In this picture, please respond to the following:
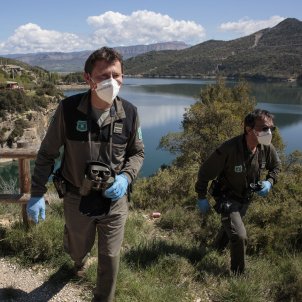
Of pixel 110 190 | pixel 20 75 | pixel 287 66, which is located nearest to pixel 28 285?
pixel 110 190

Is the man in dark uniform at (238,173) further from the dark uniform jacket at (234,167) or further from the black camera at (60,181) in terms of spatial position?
the black camera at (60,181)

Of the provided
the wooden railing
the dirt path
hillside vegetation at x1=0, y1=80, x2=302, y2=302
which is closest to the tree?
hillside vegetation at x1=0, y1=80, x2=302, y2=302

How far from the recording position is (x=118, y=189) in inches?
101

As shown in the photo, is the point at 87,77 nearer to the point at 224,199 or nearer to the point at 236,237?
the point at 224,199

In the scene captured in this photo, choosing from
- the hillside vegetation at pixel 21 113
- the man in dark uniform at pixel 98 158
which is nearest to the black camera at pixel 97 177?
the man in dark uniform at pixel 98 158

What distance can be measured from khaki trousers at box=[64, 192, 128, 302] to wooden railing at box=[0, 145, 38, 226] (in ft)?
3.52

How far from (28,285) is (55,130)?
1.45m

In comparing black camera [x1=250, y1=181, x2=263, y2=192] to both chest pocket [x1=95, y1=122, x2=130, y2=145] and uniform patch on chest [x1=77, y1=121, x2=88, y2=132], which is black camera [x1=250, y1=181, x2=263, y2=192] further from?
uniform patch on chest [x1=77, y1=121, x2=88, y2=132]

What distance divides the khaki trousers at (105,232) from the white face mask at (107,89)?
74cm

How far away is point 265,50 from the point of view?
193250mm

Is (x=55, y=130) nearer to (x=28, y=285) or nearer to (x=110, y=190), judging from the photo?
(x=110, y=190)

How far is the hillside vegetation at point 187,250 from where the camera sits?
333cm

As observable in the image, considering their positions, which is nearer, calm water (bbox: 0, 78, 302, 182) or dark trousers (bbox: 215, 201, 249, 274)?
dark trousers (bbox: 215, 201, 249, 274)

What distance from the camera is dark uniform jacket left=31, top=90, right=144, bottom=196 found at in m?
2.58
